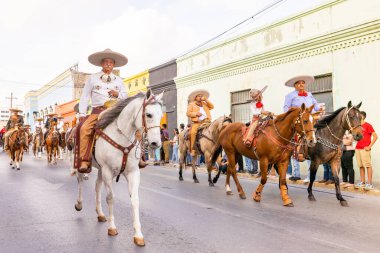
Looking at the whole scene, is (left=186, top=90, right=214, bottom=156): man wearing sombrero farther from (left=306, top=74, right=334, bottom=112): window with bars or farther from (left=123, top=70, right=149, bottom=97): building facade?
(left=123, top=70, right=149, bottom=97): building facade

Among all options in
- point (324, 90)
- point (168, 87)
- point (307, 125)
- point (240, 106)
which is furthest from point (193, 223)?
point (168, 87)

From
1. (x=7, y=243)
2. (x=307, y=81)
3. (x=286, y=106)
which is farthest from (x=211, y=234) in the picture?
(x=307, y=81)

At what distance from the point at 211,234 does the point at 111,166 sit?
5.78 ft

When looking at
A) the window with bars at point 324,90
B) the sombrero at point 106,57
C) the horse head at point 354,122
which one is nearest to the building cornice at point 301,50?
the window with bars at point 324,90

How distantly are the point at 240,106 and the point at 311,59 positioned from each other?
4858 mm

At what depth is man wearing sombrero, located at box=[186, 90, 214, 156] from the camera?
1137 cm

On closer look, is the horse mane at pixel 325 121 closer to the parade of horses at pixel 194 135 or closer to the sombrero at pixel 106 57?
the parade of horses at pixel 194 135

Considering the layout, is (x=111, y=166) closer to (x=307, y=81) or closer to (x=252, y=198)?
(x=252, y=198)

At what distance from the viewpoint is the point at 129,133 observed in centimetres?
525

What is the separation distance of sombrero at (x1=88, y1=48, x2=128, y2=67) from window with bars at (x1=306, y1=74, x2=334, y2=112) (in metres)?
9.16

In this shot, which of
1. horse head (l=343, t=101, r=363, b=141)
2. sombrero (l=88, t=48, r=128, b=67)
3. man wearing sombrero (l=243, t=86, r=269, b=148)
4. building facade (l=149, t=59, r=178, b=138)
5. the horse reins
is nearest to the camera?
the horse reins

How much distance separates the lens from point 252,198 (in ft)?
27.9

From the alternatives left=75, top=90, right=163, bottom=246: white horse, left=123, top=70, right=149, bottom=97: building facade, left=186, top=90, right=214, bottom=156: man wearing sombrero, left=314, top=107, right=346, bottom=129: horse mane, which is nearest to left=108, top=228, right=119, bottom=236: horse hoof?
left=75, top=90, right=163, bottom=246: white horse

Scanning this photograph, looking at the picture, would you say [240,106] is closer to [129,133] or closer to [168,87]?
[168,87]
